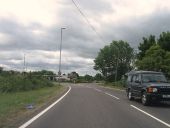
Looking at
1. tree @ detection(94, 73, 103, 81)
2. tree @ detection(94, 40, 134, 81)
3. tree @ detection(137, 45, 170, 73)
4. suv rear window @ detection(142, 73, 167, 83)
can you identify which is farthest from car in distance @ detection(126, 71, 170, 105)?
tree @ detection(94, 73, 103, 81)

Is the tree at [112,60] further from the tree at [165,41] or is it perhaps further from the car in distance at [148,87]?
the car in distance at [148,87]

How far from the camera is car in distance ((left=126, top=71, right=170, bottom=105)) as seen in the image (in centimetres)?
2284

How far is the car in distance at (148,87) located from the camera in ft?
74.9

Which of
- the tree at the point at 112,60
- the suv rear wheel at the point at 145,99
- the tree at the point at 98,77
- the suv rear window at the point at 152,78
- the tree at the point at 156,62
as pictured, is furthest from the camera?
the tree at the point at 98,77

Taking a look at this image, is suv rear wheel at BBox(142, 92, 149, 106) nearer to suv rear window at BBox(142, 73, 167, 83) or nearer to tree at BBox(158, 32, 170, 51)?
suv rear window at BBox(142, 73, 167, 83)

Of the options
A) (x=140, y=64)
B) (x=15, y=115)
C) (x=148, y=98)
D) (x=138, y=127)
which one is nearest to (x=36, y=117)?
(x=15, y=115)

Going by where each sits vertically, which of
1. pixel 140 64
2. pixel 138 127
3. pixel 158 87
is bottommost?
pixel 138 127

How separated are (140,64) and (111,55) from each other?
270 feet

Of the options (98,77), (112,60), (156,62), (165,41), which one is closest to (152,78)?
(156,62)

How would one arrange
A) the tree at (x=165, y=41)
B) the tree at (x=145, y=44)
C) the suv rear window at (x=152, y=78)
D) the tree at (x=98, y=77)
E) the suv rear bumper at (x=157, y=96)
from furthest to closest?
the tree at (x=98, y=77), the tree at (x=145, y=44), the tree at (x=165, y=41), the suv rear window at (x=152, y=78), the suv rear bumper at (x=157, y=96)

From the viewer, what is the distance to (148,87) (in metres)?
23.1

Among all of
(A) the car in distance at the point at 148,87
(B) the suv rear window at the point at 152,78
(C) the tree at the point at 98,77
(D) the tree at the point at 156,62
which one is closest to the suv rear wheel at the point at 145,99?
(A) the car in distance at the point at 148,87

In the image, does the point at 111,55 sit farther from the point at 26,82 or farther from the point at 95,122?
the point at 95,122

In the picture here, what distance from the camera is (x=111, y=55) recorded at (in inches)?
5453
